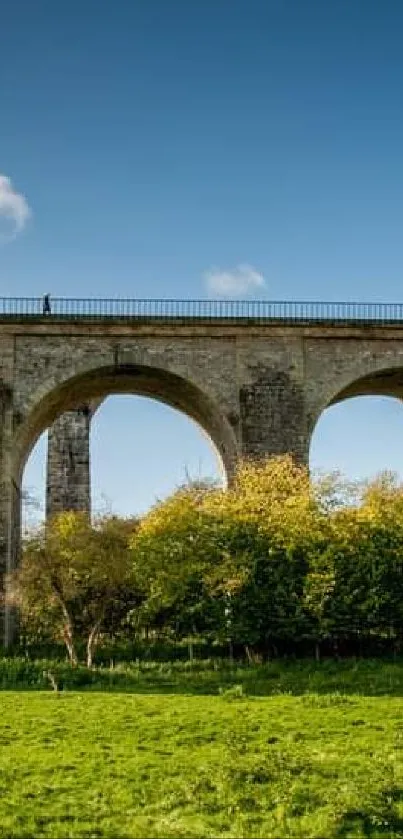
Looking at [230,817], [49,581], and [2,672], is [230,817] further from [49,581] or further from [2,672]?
[49,581]

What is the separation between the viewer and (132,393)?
115ft

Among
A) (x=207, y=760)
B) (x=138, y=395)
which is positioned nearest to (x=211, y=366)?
(x=138, y=395)

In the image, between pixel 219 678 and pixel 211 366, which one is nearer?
pixel 219 678

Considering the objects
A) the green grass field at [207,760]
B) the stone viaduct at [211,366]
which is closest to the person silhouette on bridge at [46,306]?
the stone viaduct at [211,366]

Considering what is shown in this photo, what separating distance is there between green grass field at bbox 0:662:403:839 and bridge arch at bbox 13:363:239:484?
1084 centimetres

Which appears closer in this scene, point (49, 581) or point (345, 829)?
point (345, 829)

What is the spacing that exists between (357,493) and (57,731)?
13.7 meters

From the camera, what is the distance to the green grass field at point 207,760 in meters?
11.1

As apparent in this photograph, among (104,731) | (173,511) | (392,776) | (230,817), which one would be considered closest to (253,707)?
(104,731)

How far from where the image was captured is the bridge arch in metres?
32.2

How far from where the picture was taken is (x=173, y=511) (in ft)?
92.6

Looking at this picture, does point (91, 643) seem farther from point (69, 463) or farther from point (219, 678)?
point (69, 463)

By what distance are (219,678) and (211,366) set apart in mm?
11346

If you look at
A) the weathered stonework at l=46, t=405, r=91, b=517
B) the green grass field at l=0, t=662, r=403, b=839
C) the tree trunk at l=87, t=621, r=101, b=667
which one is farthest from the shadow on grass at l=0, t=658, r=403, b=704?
the weathered stonework at l=46, t=405, r=91, b=517
